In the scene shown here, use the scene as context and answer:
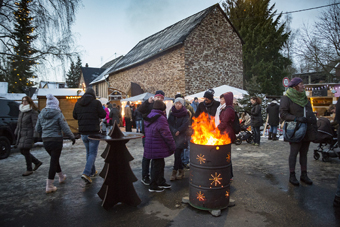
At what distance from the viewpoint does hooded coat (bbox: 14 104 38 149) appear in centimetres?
551

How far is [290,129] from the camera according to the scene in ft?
14.3

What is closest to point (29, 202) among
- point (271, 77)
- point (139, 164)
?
point (139, 164)

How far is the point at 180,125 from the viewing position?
17.0 feet

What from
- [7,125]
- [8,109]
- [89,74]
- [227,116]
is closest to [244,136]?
[227,116]

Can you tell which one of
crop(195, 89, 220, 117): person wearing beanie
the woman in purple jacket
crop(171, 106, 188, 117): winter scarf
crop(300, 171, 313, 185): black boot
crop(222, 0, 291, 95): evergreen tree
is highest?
crop(222, 0, 291, 95): evergreen tree

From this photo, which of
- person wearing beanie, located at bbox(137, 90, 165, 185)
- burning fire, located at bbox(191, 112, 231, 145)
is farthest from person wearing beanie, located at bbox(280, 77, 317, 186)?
person wearing beanie, located at bbox(137, 90, 165, 185)

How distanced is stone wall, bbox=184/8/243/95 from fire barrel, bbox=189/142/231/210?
13827 millimetres

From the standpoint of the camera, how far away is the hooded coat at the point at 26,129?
5.51 meters

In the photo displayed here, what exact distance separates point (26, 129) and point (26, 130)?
0.08 ft

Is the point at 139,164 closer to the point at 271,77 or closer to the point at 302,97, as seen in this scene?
the point at 302,97

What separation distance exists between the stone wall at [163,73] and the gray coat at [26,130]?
1233 cm

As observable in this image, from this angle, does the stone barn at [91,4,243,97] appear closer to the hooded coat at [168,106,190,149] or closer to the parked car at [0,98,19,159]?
the parked car at [0,98,19,159]

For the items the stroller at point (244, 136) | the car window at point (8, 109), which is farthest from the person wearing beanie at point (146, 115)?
the car window at point (8, 109)

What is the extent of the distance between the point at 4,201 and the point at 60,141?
1.35 metres
